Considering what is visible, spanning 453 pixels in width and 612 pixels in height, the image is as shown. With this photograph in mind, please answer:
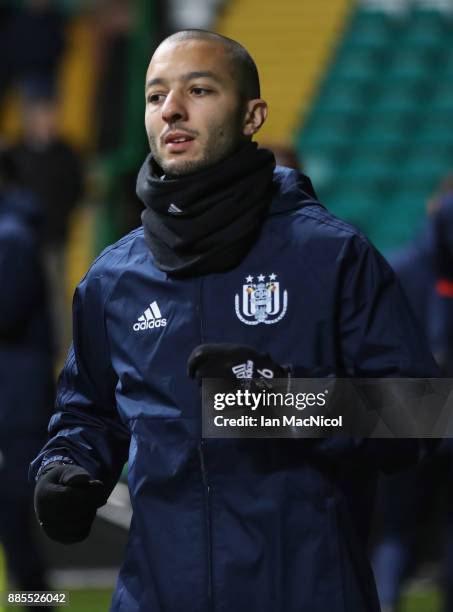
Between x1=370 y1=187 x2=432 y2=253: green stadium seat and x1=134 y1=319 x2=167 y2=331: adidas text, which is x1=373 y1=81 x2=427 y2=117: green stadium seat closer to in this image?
x1=370 y1=187 x2=432 y2=253: green stadium seat

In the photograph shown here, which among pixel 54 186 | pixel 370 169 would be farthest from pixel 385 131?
pixel 54 186

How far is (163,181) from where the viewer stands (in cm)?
258

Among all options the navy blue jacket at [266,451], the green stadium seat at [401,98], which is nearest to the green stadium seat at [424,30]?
the green stadium seat at [401,98]

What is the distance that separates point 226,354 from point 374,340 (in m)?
0.25

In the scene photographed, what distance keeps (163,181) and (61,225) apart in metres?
6.44

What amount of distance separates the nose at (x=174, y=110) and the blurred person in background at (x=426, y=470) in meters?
2.62

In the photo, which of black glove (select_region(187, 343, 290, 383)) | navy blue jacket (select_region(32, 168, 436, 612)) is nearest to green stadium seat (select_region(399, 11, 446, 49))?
navy blue jacket (select_region(32, 168, 436, 612))

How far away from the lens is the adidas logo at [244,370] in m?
2.36

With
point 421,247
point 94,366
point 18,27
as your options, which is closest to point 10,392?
point 421,247

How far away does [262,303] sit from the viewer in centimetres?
250

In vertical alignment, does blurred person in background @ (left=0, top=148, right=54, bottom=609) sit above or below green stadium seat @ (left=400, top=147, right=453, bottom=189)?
above

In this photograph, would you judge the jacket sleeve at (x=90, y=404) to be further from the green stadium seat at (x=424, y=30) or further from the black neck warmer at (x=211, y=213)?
the green stadium seat at (x=424, y=30)

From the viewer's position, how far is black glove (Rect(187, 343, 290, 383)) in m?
2.36

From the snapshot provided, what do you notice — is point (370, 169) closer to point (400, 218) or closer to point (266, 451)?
point (400, 218)
